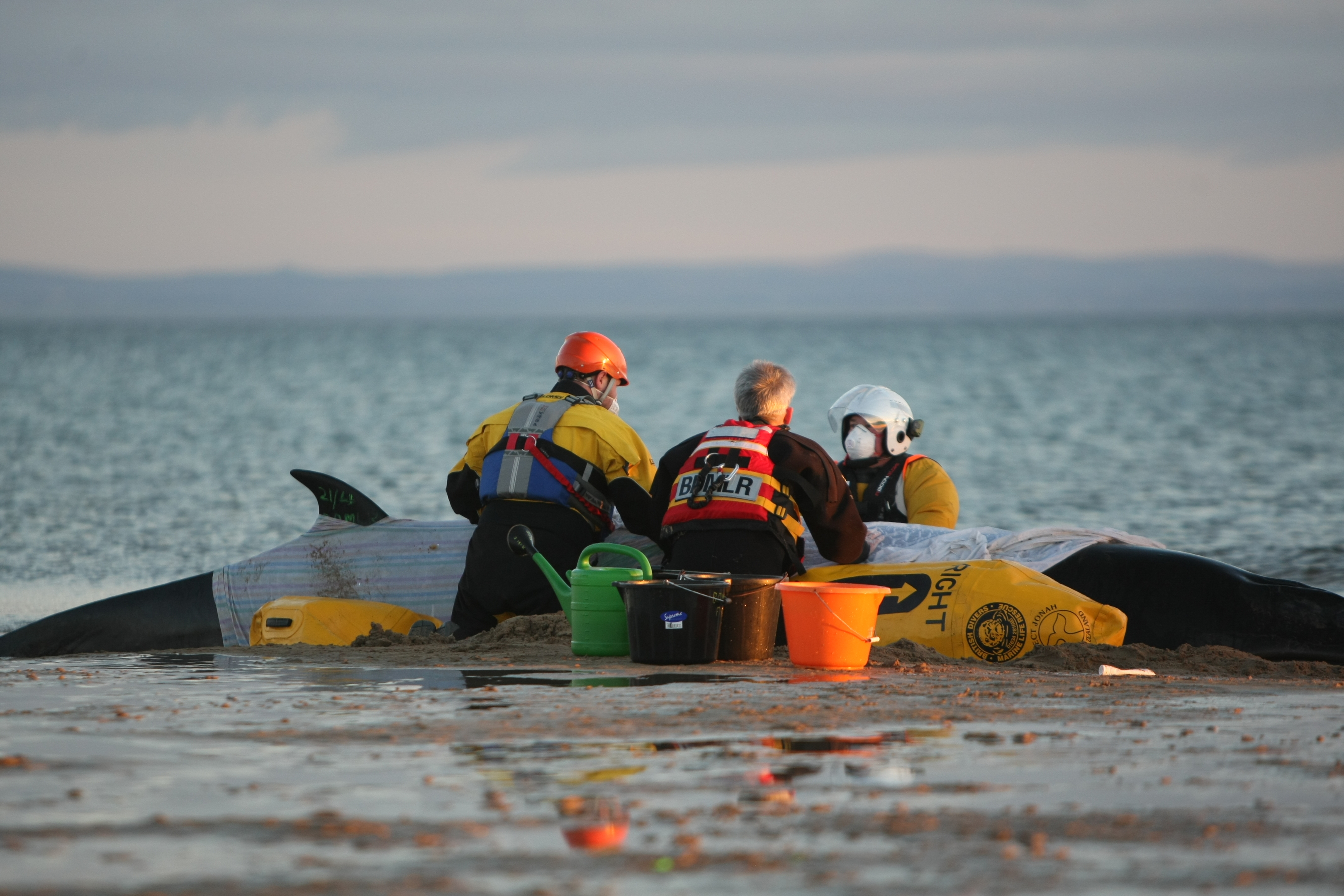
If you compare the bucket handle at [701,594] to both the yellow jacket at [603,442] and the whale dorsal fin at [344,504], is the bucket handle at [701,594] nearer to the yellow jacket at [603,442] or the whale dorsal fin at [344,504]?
the yellow jacket at [603,442]

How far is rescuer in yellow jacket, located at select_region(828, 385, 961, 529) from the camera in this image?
9.02m

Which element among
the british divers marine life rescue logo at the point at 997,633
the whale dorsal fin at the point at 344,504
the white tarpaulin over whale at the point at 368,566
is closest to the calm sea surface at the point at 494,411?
the white tarpaulin over whale at the point at 368,566

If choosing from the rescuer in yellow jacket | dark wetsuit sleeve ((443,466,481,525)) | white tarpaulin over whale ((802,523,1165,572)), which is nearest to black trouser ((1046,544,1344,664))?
white tarpaulin over whale ((802,523,1165,572))

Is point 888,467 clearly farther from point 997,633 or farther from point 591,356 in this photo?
point 591,356

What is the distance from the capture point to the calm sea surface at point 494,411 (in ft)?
54.1

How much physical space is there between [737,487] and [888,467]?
82.5 inches

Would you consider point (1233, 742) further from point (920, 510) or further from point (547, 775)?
point (920, 510)

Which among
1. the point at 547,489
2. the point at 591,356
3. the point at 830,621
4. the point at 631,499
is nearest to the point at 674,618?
the point at 830,621

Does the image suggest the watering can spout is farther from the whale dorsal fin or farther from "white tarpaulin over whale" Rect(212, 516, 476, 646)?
the whale dorsal fin

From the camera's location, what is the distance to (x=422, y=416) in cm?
4006

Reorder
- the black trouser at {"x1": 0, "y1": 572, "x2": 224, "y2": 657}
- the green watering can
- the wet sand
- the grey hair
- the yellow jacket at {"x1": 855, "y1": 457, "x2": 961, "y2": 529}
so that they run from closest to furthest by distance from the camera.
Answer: the wet sand < the green watering can < the grey hair < the yellow jacket at {"x1": 855, "y1": 457, "x2": 961, "y2": 529} < the black trouser at {"x1": 0, "y1": 572, "x2": 224, "y2": 657}

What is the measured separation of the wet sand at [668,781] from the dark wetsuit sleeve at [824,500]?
30.3 inches

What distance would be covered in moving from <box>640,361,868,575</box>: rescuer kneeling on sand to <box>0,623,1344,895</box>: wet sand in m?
0.65

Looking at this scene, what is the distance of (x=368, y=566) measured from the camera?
948cm
